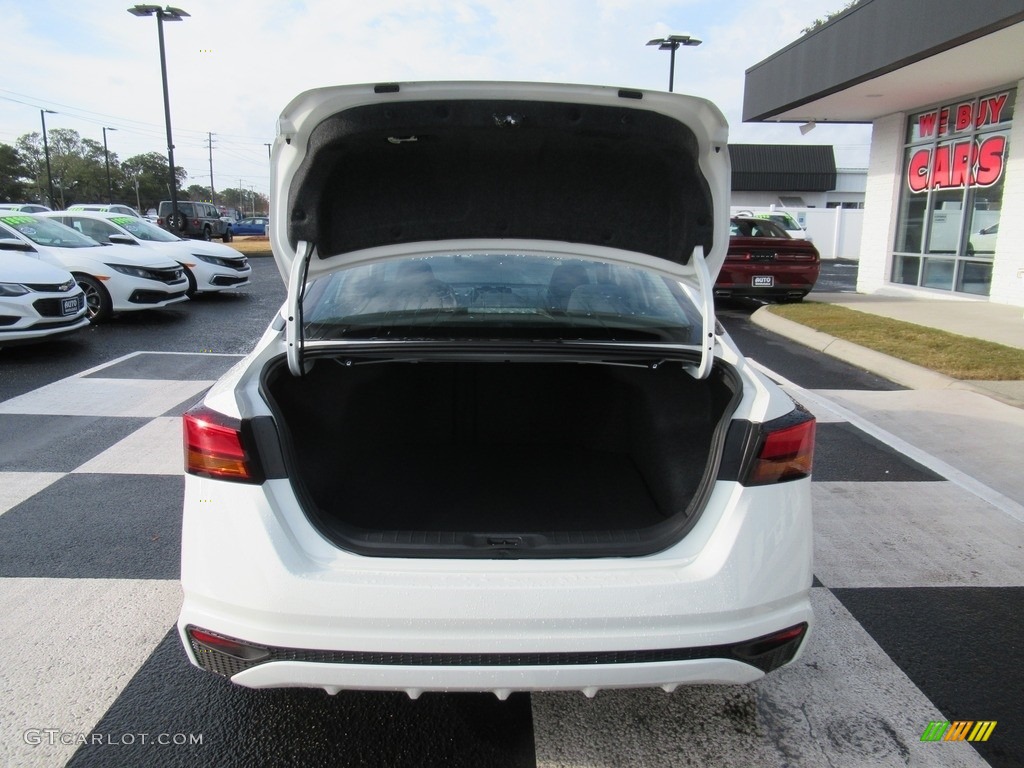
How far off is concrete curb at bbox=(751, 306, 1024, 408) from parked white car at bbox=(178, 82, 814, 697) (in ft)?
15.7

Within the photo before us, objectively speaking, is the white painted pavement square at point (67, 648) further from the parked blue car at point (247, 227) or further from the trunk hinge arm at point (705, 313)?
the parked blue car at point (247, 227)

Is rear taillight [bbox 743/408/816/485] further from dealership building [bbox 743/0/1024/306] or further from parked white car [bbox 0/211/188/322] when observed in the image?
parked white car [bbox 0/211/188/322]

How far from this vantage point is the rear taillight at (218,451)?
1981mm

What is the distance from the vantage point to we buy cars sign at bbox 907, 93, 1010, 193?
1242 cm

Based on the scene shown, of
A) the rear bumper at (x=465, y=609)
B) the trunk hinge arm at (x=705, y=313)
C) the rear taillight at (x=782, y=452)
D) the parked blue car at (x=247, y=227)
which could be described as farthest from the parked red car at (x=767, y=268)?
the parked blue car at (x=247, y=227)

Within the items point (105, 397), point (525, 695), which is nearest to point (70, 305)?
point (105, 397)

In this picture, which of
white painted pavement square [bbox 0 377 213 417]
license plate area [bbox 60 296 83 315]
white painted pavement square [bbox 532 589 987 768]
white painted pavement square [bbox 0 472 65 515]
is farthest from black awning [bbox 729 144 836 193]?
white painted pavement square [bbox 532 589 987 768]

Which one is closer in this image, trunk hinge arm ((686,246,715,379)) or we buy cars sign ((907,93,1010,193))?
trunk hinge arm ((686,246,715,379))

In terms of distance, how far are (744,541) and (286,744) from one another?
1.47 metres

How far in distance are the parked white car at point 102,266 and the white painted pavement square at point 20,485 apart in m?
6.05

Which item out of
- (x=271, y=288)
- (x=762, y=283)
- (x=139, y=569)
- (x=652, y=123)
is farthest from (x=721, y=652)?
(x=271, y=288)

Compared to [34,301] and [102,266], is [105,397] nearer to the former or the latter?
[34,301]

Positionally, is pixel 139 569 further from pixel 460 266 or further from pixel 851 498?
pixel 851 498

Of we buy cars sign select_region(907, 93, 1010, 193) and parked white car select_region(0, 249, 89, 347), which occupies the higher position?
we buy cars sign select_region(907, 93, 1010, 193)
